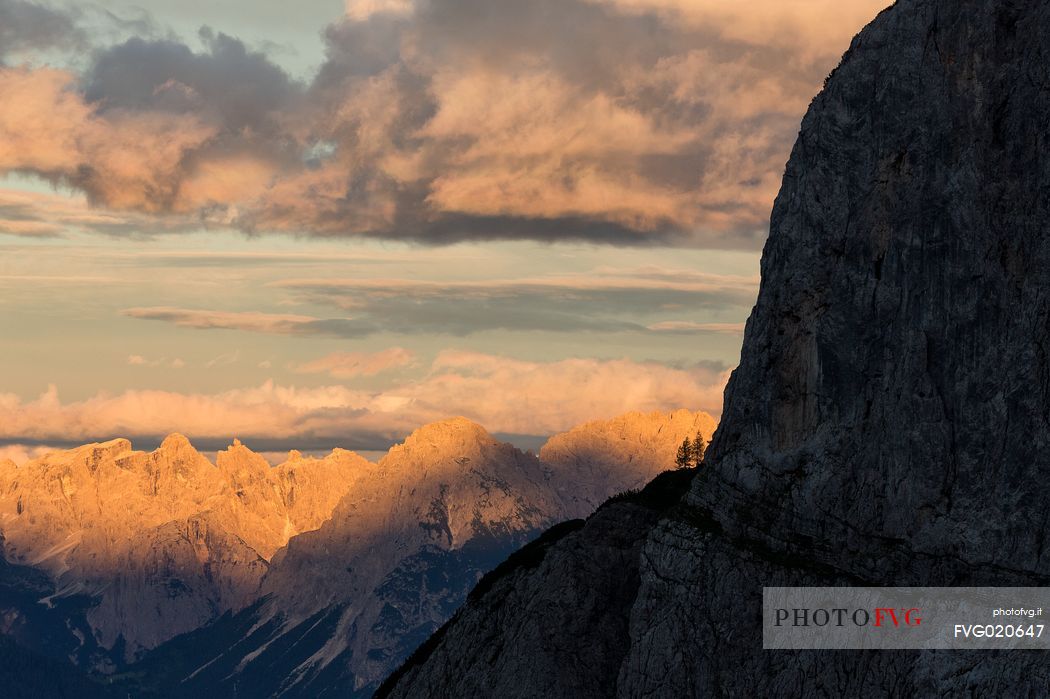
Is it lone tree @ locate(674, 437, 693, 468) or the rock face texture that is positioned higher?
the rock face texture

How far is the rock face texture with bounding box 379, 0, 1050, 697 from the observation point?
99.4 metres

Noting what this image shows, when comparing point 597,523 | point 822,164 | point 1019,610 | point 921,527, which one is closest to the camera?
point 1019,610

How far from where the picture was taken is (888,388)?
106000mm

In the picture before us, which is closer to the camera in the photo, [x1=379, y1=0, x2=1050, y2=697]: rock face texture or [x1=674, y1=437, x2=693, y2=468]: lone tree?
[x1=379, y1=0, x2=1050, y2=697]: rock face texture

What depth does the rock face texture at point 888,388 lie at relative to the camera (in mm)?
99438

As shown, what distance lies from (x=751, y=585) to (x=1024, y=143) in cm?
3566

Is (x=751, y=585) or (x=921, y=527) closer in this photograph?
(x=921, y=527)

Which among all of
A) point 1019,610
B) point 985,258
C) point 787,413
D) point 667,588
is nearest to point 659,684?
point 667,588

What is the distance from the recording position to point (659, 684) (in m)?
116

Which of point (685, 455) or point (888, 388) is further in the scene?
point (685, 455)

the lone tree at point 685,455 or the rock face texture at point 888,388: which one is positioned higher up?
the rock face texture at point 888,388

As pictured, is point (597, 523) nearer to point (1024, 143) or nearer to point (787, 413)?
point (787, 413)

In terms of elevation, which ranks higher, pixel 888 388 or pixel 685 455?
pixel 888 388

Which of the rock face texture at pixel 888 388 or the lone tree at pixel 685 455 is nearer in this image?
the rock face texture at pixel 888 388
